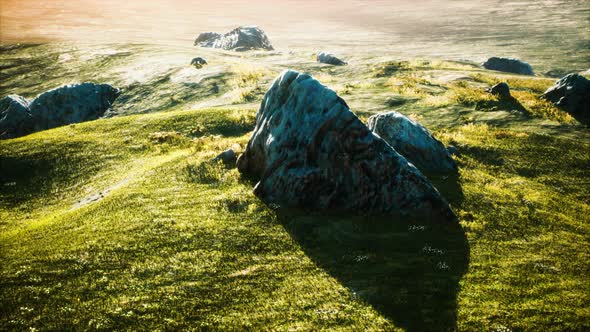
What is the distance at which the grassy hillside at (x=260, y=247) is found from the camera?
14.5 meters

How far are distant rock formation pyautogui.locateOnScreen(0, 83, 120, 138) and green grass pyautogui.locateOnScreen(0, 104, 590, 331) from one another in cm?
1987

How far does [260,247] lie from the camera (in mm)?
19250

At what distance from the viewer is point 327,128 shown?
74.4 feet

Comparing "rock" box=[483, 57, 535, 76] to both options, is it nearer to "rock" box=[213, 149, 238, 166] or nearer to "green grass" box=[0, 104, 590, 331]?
"green grass" box=[0, 104, 590, 331]

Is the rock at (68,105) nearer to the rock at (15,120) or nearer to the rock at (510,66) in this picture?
the rock at (15,120)

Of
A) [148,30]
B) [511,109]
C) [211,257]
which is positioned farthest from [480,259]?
[148,30]

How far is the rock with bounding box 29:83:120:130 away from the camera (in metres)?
50.1

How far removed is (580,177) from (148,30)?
160m

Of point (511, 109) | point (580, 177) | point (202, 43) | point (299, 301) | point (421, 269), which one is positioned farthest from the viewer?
point (202, 43)

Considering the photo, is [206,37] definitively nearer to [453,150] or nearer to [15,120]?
[15,120]

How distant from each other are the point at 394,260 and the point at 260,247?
629 centimetres

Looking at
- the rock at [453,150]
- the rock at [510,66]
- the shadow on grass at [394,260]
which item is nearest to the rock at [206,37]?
the rock at [510,66]

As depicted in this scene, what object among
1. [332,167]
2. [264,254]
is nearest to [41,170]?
[264,254]

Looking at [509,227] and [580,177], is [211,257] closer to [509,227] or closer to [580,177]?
[509,227]
